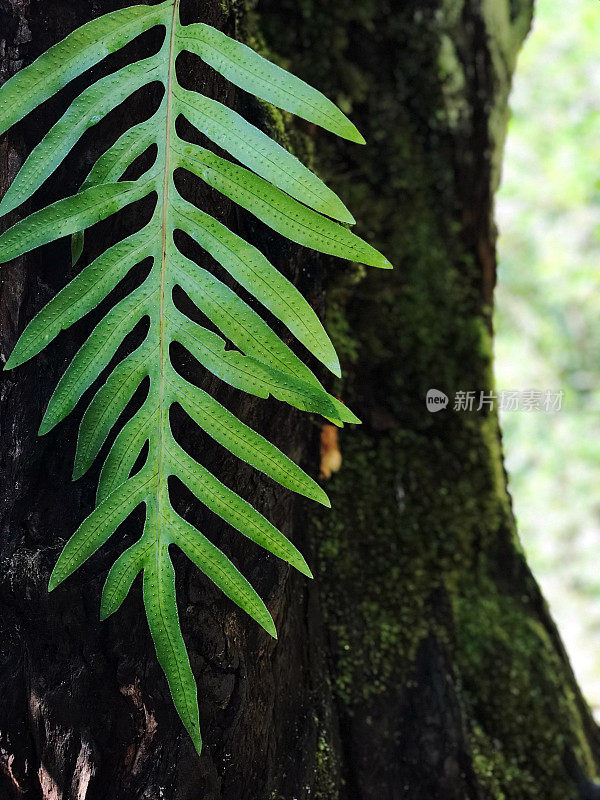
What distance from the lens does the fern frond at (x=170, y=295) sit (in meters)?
0.77

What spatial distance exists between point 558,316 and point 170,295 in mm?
8742

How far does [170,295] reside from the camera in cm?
81

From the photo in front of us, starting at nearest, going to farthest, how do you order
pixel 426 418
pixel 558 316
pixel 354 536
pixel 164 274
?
pixel 164 274, pixel 354 536, pixel 426 418, pixel 558 316

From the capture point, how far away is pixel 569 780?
1.42 metres

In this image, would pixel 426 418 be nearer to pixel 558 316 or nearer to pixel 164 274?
pixel 164 274

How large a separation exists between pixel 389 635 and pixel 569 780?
556mm

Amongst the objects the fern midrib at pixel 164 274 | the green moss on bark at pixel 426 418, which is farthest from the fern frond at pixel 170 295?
the green moss on bark at pixel 426 418

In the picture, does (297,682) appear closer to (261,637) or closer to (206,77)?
(261,637)

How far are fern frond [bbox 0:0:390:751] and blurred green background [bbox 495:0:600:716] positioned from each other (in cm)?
726

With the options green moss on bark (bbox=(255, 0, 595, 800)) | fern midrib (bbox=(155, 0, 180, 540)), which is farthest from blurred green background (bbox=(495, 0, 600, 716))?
fern midrib (bbox=(155, 0, 180, 540))

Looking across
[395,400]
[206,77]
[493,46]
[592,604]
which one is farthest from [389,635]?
[592,604]

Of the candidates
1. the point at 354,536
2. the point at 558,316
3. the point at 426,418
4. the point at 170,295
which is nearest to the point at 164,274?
the point at 170,295

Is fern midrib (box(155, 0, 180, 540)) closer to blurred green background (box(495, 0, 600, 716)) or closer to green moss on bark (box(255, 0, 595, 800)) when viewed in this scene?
green moss on bark (box(255, 0, 595, 800))

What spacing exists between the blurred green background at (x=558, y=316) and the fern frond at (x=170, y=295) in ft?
23.8
